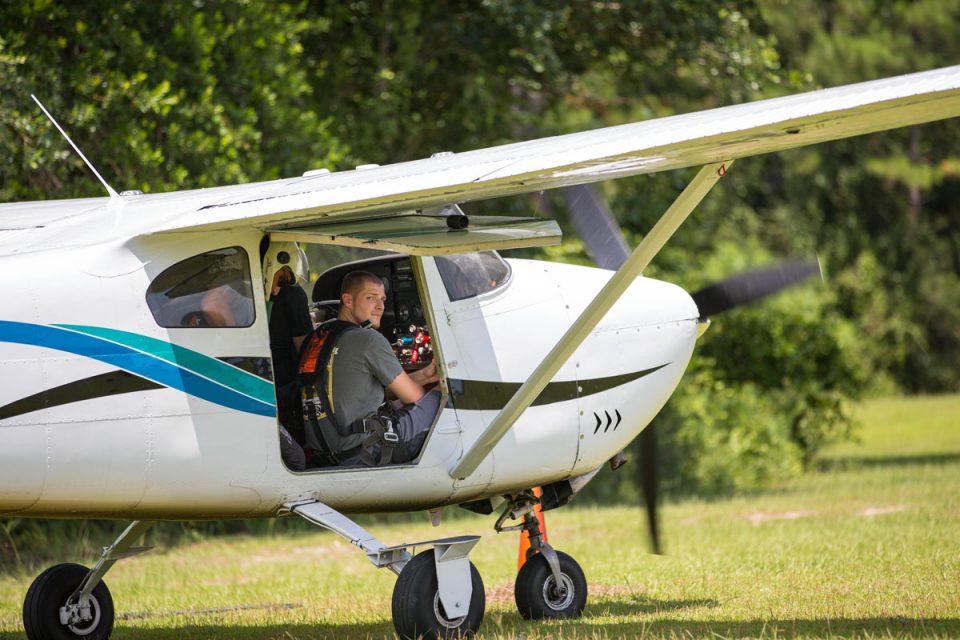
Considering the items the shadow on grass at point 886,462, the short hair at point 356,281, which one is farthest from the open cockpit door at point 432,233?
the shadow on grass at point 886,462

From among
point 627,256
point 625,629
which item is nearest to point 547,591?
point 625,629

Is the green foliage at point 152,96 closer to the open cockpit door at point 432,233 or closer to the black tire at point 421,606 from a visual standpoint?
the open cockpit door at point 432,233

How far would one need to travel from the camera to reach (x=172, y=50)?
1455cm

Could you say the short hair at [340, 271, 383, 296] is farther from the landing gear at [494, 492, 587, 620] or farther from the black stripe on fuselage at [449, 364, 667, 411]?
the landing gear at [494, 492, 587, 620]

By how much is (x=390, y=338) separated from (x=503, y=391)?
38.1 inches

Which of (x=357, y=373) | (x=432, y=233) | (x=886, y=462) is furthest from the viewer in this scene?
(x=886, y=462)

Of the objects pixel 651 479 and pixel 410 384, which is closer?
pixel 410 384

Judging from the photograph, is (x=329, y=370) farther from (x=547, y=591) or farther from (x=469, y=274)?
(x=547, y=591)

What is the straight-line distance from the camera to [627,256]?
8430mm

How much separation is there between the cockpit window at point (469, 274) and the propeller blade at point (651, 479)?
1.61 meters

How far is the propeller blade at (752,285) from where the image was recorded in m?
8.48

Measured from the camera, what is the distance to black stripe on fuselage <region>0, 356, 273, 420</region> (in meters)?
6.16

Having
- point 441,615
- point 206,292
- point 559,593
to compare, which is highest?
point 206,292

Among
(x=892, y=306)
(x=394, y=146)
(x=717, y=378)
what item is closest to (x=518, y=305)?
(x=394, y=146)
